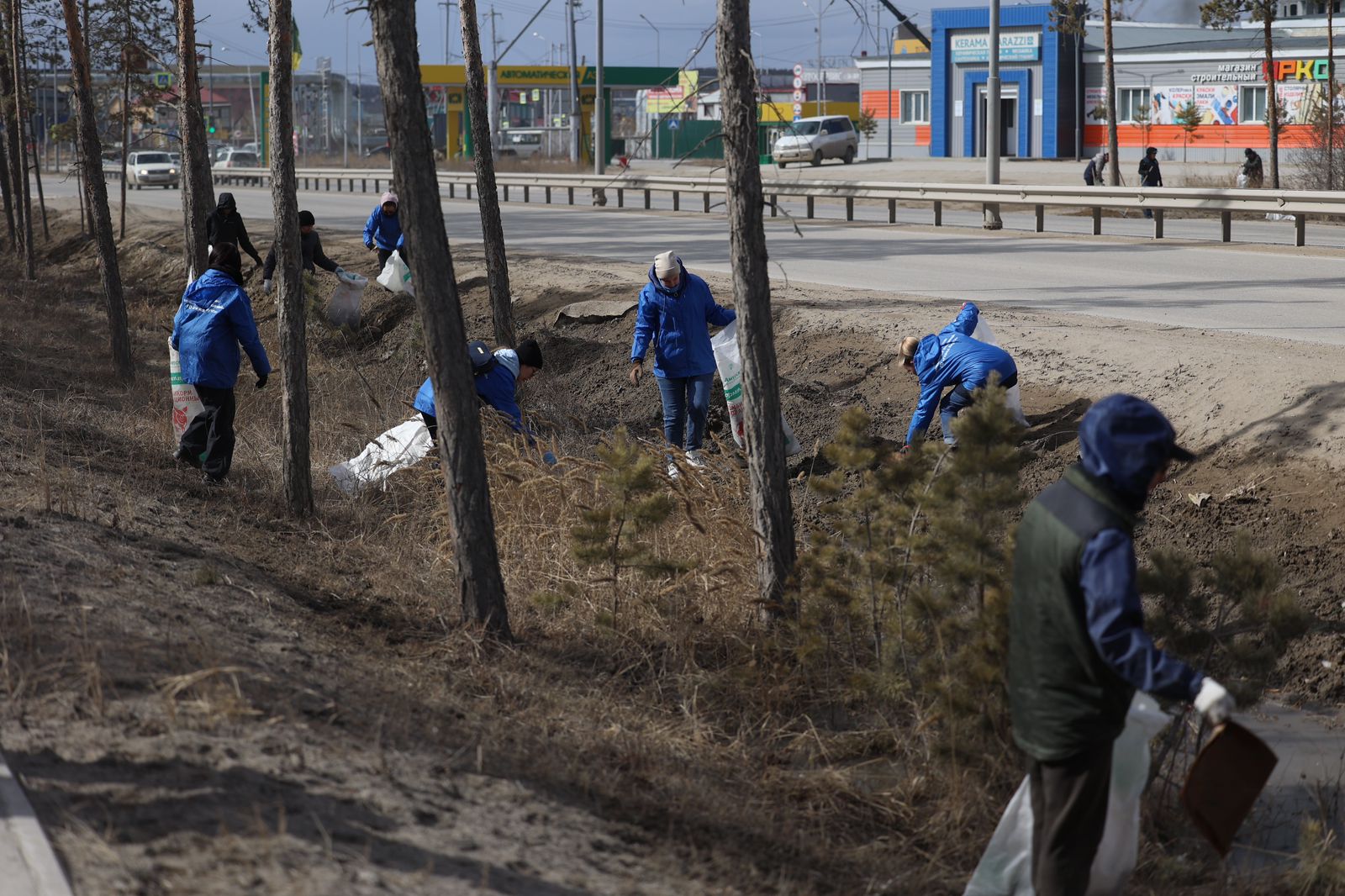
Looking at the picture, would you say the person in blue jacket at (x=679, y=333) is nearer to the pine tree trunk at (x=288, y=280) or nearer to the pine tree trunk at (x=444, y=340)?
the pine tree trunk at (x=288, y=280)

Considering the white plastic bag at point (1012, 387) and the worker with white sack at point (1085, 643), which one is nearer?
the worker with white sack at point (1085, 643)

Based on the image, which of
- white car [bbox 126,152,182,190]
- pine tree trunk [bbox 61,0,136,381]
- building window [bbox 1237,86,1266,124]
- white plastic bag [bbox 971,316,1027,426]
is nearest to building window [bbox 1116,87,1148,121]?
building window [bbox 1237,86,1266,124]

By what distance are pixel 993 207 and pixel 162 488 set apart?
58.6 ft

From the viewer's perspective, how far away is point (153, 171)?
5606cm

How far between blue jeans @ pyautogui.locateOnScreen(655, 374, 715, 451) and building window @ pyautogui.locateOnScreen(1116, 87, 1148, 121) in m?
47.4

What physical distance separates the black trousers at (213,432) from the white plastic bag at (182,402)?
30 mm

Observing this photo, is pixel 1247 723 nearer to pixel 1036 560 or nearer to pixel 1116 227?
pixel 1036 560

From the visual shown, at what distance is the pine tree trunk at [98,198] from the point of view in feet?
47.0

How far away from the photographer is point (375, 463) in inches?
363

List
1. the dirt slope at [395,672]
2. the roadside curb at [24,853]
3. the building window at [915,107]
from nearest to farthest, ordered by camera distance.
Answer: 1. the roadside curb at [24,853]
2. the dirt slope at [395,672]
3. the building window at [915,107]

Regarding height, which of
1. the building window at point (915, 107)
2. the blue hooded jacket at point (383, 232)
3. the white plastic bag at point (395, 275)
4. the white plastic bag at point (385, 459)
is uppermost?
the building window at point (915, 107)

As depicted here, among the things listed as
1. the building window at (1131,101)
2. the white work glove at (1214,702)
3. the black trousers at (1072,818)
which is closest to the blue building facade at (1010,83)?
the building window at (1131,101)

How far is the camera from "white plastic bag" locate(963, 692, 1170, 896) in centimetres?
423

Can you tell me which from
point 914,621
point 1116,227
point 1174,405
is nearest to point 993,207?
point 1116,227
